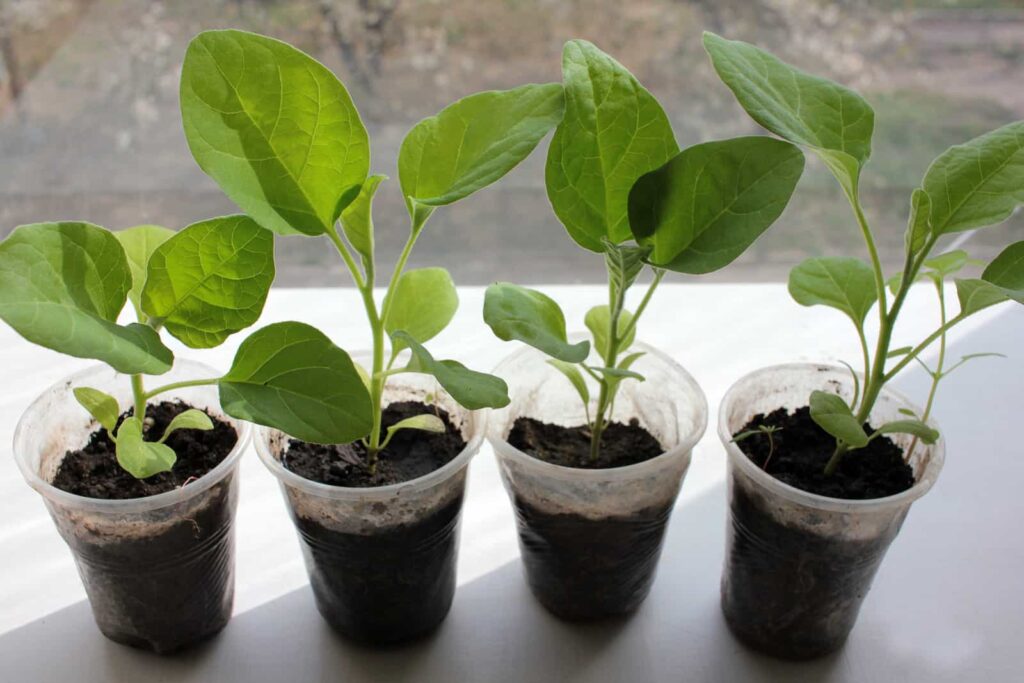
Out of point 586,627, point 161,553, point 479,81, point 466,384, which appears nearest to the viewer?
point 466,384

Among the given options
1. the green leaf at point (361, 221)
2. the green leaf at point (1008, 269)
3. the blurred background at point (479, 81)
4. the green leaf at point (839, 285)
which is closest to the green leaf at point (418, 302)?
the green leaf at point (361, 221)

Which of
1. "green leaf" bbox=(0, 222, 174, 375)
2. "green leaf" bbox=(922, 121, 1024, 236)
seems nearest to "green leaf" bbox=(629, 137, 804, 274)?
"green leaf" bbox=(922, 121, 1024, 236)

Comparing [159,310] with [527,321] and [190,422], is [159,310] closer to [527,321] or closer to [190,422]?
[190,422]

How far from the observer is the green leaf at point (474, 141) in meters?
0.59

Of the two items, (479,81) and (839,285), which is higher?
(839,285)

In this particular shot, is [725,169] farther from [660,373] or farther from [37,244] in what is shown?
[37,244]

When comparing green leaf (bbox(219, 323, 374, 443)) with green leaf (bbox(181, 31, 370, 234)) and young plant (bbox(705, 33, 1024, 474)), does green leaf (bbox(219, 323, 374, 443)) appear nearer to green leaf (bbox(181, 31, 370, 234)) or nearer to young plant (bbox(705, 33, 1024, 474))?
green leaf (bbox(181, 31, 370, 234))

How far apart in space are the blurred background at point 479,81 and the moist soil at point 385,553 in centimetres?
89

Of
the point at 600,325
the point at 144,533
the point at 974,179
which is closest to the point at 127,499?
the point at 144,533

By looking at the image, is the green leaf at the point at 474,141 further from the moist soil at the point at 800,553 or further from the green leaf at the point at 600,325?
the moist soil at the point at 800,553

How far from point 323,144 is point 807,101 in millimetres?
323

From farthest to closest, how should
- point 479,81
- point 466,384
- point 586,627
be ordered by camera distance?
point 479,81 < point 586,627 < point 466,384

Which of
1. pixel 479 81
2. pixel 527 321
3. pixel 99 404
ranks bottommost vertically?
pixel 479 81

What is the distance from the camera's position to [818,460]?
0.72 m
